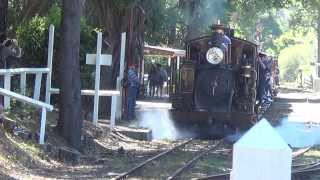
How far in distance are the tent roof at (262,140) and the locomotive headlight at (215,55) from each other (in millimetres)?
12963

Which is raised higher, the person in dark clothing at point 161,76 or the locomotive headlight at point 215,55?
the locomotive headlight at point 215,55

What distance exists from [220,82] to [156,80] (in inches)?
669

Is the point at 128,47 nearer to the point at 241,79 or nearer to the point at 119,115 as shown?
the point at 119,115

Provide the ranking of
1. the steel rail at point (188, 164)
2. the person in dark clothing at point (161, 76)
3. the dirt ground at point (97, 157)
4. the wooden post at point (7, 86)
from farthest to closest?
the person in dark clothing at point (161, 76) → the wooden post at point (7, 86) → the steel rail at point (188, 164) → the dirt ground at point (97, 157)

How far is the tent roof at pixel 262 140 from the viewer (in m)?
4.50

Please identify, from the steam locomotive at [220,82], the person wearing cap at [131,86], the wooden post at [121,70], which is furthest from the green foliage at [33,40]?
the steam locomotive at [220,82]

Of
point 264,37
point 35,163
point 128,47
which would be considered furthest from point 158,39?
point 264,37

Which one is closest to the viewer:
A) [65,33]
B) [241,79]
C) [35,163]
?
[35,163]

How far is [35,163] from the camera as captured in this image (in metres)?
10.8

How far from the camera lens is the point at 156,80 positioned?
35062mm

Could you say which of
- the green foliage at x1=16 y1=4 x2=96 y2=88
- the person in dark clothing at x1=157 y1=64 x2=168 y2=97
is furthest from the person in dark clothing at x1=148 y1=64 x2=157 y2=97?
the green foliage at x1=16 y1=4 x2=96 y2=88

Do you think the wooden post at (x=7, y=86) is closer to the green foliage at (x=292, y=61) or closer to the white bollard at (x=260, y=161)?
the white bollard at (x=260, y=161)

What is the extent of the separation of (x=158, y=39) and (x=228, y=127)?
16772 mm

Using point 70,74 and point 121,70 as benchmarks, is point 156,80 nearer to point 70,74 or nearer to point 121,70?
point 121,70
